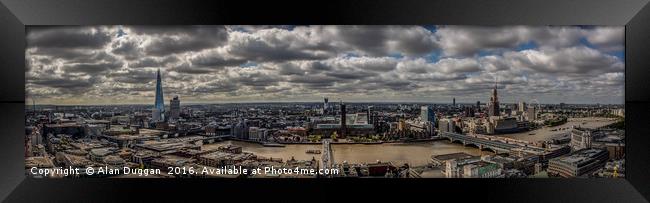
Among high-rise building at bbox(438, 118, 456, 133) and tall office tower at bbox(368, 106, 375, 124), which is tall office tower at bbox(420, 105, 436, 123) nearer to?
high-rise building at bbox(438, 118, 456, 133)

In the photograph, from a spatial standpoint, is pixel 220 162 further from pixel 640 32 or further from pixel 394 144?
pixel 640 32

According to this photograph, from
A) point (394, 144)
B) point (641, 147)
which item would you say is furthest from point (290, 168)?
point (641, 147)

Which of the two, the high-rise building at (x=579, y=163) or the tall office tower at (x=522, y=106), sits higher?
the tall office tower at (x=522, y=106)

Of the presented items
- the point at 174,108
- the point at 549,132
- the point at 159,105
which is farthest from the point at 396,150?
the point at 159,105

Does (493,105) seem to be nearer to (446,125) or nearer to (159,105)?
(446,125)

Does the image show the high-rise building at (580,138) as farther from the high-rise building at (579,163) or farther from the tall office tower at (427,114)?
the tall office tower at (427,114)
